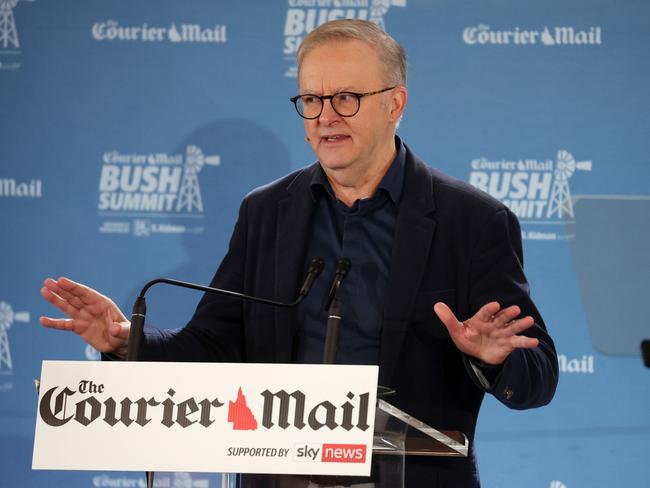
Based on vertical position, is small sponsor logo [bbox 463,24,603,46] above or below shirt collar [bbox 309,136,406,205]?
above

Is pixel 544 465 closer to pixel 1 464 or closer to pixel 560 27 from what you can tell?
pixel 560 27

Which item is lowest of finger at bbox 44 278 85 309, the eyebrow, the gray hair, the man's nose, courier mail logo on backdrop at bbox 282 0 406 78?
finger at bbox 44 278 85 309

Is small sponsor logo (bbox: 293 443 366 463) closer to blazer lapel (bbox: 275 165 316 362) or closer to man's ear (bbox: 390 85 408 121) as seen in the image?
blazer lapel (bbox: 275 165 316 362)

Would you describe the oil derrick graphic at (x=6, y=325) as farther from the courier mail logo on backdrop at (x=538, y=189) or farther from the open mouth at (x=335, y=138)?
the open mouth at (x=335, y=138)

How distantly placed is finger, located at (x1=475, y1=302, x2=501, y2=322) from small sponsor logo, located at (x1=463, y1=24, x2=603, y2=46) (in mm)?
2387

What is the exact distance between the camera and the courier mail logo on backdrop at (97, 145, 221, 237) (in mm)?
4121

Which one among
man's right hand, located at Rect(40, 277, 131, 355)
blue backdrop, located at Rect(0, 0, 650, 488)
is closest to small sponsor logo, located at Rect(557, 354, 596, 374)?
blue backdrop, located at Rect(0, 0, 650, 488)

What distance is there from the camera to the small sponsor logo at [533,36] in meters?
3.89

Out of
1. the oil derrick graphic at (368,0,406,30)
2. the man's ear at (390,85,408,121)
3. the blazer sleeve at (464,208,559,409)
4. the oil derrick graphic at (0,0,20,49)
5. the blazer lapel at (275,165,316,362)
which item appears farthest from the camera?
the oil derrick graphic at (0,0,20,49)

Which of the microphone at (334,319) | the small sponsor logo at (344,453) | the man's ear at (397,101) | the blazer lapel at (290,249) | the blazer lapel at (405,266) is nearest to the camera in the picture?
the small sponsor logo at (344,453)

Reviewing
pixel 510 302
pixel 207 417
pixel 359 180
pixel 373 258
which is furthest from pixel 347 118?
pixel 207 417

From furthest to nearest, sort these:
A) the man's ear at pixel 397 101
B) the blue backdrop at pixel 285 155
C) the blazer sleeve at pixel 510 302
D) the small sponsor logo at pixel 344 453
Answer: the blue backdrop at pixel 285 155, the man's ear at pixel 397 101, the blazer sleeve at pixel 510 302, the small sponsor logo at pixel 344 453

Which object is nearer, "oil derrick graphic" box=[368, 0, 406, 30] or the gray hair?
the gray hair

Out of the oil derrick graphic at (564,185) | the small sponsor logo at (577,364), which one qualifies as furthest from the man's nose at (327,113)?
the small sponsor logo at (577,364)
